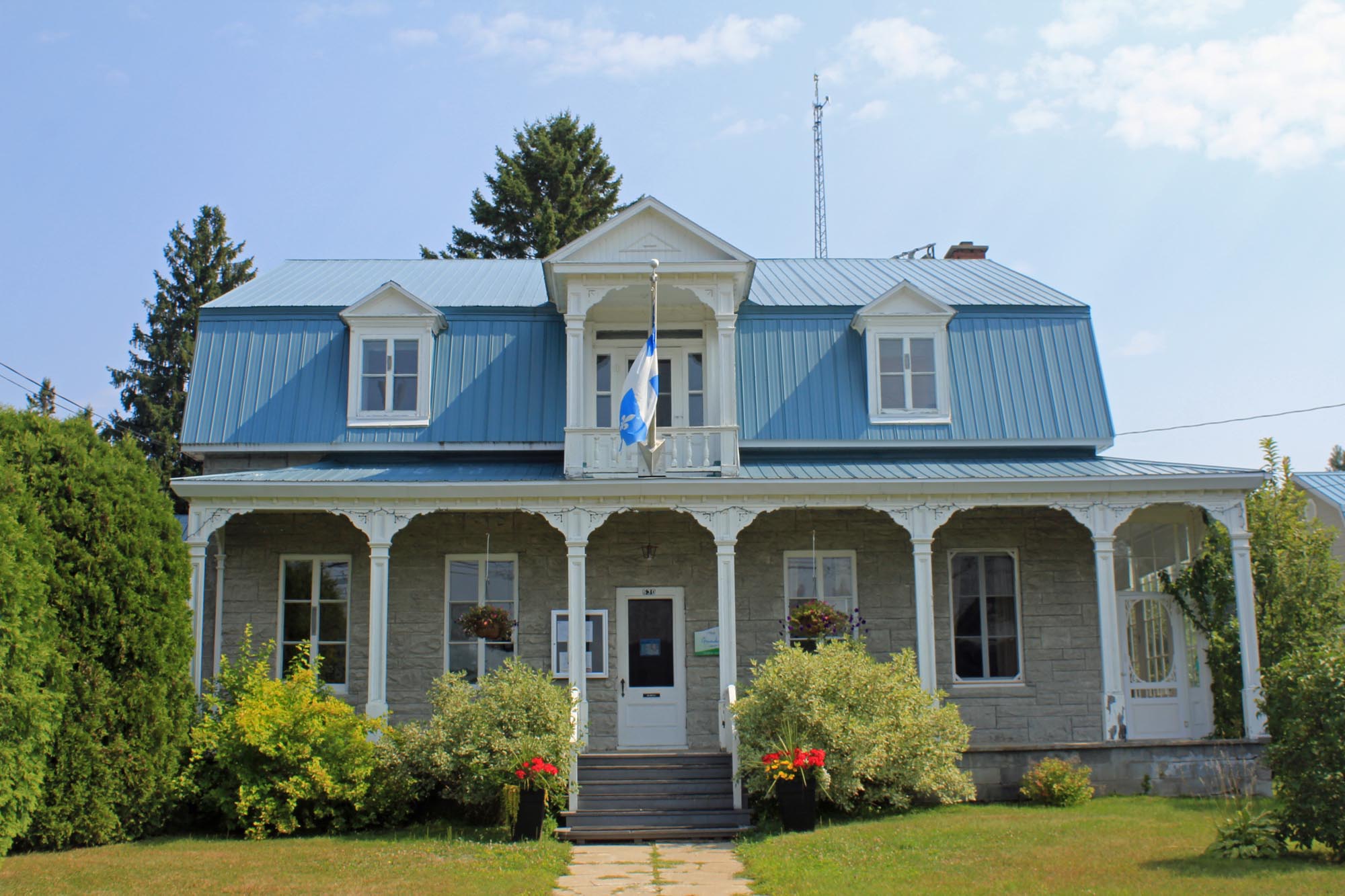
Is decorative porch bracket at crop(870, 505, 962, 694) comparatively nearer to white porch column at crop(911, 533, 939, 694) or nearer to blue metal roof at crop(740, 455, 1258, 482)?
white porch column at crop(911, 533, 939, 694)

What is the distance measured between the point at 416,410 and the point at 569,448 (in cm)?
274

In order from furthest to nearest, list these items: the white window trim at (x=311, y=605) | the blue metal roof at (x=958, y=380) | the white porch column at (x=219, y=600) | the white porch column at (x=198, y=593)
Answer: the blue metal roof at (x=958, y=380) → the white window trim at (x=311, y=605) → the white porch column at (x=219, y=600) → the white porch column at (x=198, y=593)

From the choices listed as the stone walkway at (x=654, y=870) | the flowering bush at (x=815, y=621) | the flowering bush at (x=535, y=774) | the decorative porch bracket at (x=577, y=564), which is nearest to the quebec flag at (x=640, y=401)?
the decorative porch bracket at (x=577, y=564)

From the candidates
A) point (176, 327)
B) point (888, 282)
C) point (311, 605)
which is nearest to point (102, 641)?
point (311, 605)

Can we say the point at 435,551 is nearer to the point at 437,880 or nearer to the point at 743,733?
the point at 743,733

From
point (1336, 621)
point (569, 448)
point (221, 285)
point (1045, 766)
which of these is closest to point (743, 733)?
point (1045, 766)

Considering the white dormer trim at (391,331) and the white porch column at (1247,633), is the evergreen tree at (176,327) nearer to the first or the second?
the white dormer trim at (391,331)

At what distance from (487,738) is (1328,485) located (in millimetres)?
21749

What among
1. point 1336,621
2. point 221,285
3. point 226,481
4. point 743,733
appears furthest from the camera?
point 221,285

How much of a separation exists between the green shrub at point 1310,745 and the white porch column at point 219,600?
511 inches

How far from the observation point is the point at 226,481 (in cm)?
1548

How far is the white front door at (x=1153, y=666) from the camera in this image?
679 inches

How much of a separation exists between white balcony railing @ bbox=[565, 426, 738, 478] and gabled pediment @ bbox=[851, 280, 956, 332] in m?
3.22

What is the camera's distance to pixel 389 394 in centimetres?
1762
